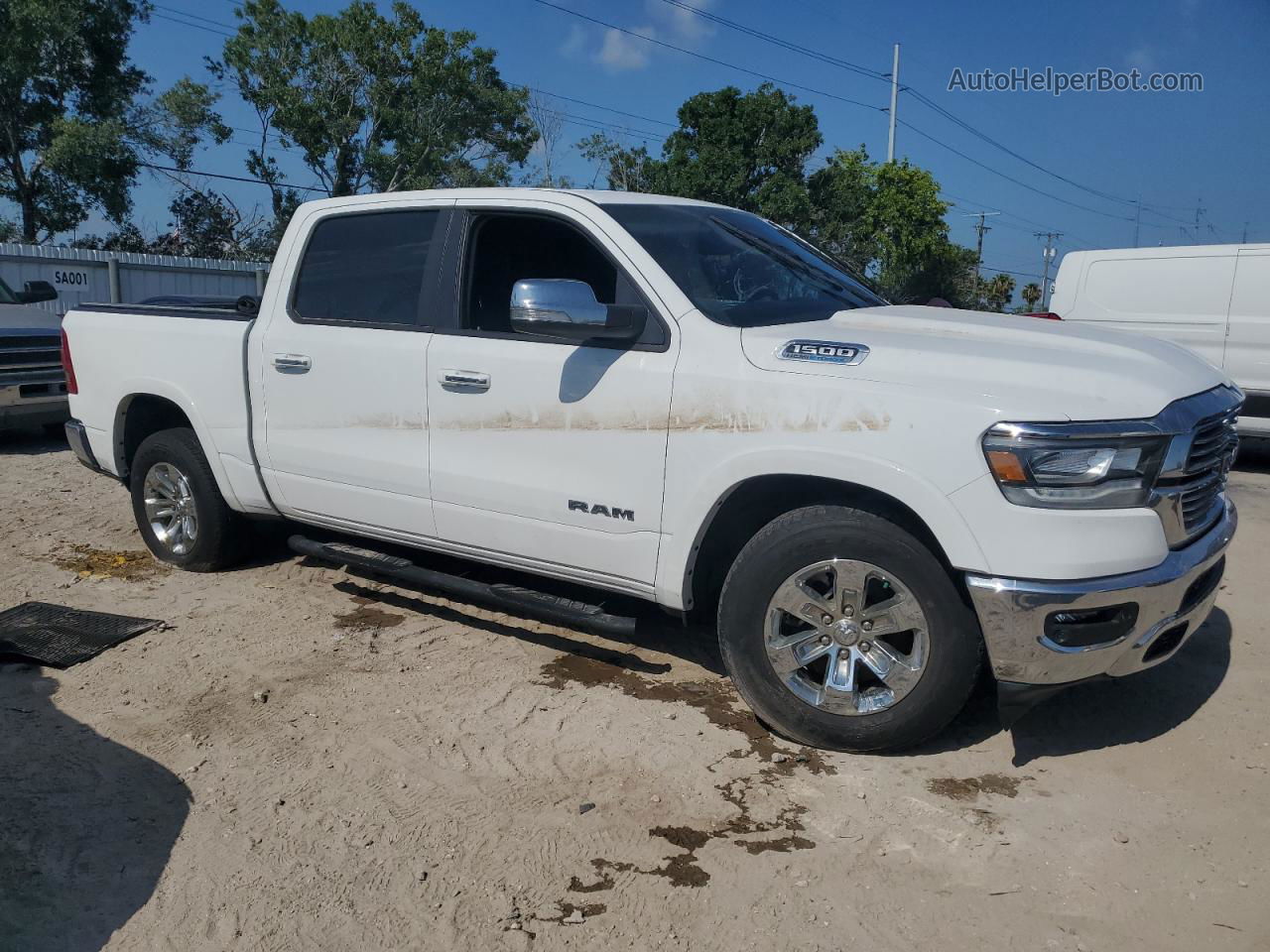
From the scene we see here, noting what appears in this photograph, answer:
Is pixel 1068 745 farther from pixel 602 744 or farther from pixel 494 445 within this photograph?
pixel 494 445

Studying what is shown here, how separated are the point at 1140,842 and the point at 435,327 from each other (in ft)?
10.6

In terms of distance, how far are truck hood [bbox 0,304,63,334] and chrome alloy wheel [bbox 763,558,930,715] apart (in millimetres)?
8375

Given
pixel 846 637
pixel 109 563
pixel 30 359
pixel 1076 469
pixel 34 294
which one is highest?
pixel 34 294

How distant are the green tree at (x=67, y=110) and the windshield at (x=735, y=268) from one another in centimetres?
2412

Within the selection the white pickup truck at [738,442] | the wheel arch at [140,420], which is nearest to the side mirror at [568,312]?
the white pickup truck at [738,442]

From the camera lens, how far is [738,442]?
362cm

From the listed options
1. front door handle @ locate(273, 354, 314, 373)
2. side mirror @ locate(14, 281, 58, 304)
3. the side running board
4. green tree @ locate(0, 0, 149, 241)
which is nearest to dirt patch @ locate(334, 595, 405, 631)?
the side running board

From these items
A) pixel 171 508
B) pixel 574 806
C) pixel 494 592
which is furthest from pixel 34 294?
pixel 574 806

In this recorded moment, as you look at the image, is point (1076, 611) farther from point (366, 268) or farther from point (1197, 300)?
point (1197, 300)

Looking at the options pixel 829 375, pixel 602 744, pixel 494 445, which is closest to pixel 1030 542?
pixel 829 375

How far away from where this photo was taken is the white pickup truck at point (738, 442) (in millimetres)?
3170

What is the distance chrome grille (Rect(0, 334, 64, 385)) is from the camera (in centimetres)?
919

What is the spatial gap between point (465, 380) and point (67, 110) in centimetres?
2649

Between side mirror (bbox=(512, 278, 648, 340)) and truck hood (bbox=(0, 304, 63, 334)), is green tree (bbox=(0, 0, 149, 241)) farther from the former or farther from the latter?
side mirror (bbox=(512, 278, 648, 340))
